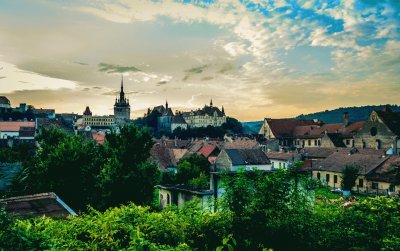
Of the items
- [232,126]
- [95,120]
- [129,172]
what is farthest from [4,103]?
[129,172]

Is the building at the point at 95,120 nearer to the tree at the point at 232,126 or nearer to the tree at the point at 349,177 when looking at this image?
the tree at the point at 232,126

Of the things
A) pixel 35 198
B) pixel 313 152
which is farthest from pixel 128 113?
pixel 35 198

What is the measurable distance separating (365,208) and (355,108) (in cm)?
19087

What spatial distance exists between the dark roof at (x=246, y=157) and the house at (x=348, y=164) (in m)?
9.45

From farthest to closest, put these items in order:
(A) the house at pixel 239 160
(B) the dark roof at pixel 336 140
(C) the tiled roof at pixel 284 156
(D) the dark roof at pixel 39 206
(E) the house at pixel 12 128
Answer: (E) the house at pixel 12 128, (B) the dark roof at pixel 336 140, (C) the tiled roof at pixel 284 156, (A) the house at pixel 239 160, (D) the dark roof at pixel 39 206

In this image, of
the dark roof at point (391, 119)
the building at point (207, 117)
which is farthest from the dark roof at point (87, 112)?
the dark roof at point (391, 119)

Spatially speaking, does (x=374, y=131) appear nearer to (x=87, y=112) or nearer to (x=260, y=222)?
(x=260, y=222)

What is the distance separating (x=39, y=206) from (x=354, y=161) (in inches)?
1887

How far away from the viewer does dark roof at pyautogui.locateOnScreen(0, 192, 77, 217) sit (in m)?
11.4

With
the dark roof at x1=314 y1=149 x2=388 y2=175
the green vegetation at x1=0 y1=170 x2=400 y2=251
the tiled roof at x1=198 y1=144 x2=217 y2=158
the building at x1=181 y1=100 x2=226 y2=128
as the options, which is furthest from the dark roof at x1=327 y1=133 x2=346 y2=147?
the building at x1=181 y1=100 x2=226 y2=128

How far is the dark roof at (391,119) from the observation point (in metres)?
62.5

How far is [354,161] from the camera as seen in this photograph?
4872 cm

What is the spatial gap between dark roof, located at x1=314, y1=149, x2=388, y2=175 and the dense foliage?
36763 mm

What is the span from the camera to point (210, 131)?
138 m
